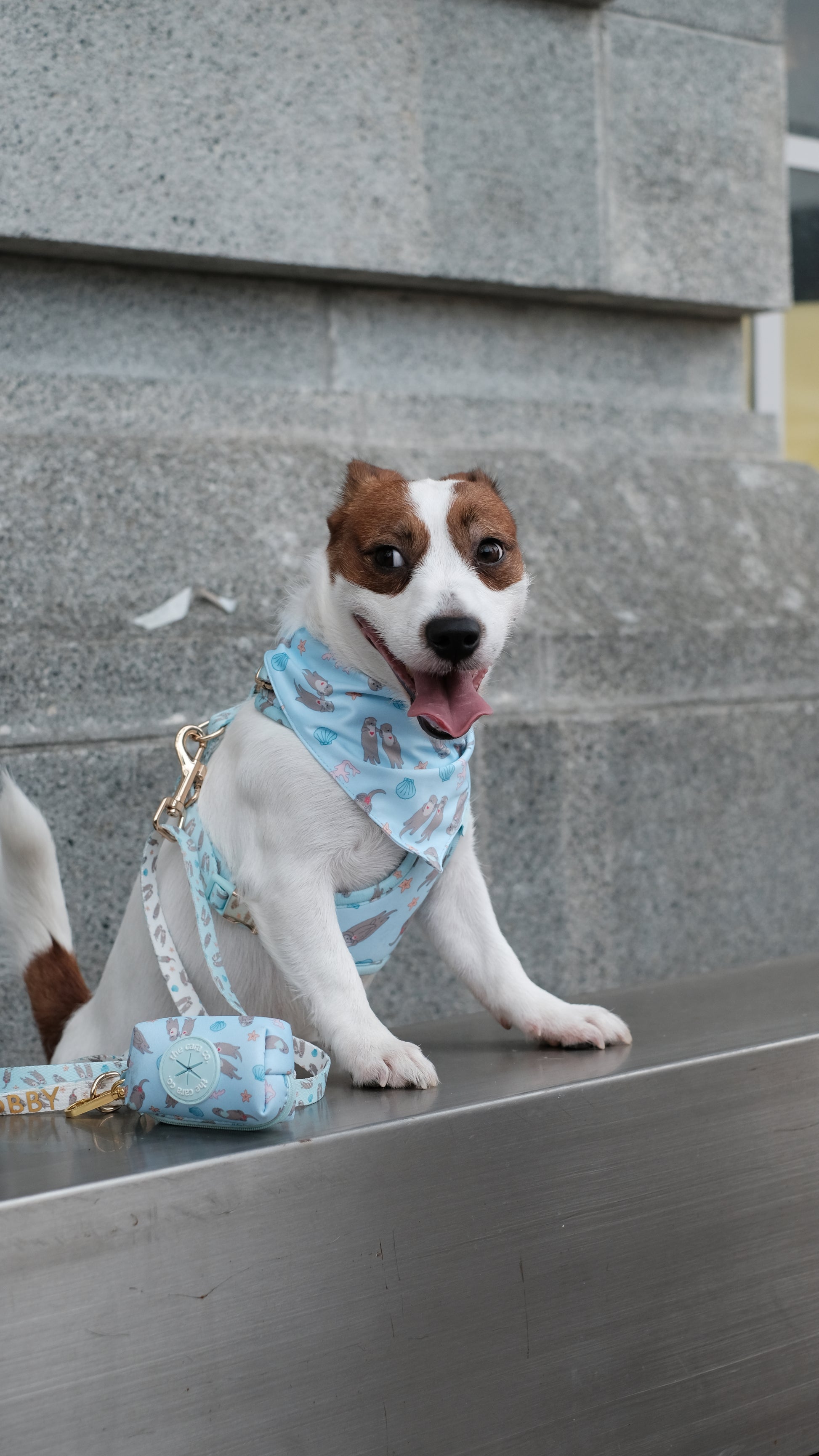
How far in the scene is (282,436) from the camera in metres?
3.39

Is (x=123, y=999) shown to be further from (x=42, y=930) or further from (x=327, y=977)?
(x=327, y=977)

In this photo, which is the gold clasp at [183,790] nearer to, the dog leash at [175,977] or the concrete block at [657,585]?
the dog leash at [175,977]

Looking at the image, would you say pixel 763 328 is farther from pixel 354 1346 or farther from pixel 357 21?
pixel 354 1346

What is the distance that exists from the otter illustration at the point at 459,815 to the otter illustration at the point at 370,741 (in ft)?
0.52

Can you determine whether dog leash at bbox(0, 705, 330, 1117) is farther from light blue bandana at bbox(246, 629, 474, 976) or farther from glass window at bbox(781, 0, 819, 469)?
glass window at bbox(781, 0, 819, 469)

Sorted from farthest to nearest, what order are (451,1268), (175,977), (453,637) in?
(175,977) → (453,637) → (451,1268)

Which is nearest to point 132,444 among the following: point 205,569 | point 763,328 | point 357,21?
point 205,569

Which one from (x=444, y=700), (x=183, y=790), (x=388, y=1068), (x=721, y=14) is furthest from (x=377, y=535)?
(x=721, y=14)

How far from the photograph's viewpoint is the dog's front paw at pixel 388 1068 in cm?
176

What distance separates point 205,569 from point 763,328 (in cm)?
314

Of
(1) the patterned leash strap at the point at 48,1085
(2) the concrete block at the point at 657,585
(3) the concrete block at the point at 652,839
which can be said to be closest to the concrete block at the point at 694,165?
(2) the concrete block at the point at 657,585

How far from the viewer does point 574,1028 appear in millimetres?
2016

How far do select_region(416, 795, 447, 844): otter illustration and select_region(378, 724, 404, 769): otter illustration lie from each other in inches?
3.2

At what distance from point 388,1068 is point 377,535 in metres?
0.73
